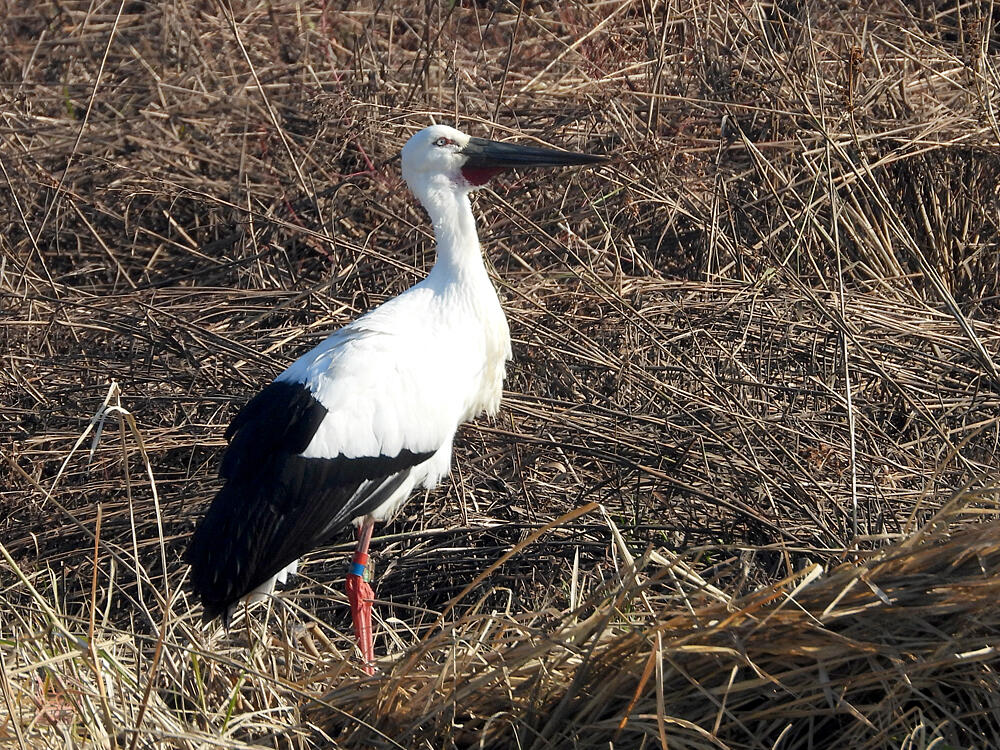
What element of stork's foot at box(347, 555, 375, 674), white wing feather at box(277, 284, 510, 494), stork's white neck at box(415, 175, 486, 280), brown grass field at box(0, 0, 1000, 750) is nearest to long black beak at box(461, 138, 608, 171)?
stork's white neck at box(415, 175, 486, 280)

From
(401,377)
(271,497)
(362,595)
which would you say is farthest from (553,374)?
(271,497)

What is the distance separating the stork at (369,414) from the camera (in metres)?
3.39

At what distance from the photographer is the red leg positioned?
3.56 m

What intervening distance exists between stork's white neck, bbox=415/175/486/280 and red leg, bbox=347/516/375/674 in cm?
80

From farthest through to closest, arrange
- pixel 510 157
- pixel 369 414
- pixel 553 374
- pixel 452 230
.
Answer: pixel 553 374 → pixel 510 157 → pixel 452 230 → pixel 369 414

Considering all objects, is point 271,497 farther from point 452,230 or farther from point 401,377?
point 452,230

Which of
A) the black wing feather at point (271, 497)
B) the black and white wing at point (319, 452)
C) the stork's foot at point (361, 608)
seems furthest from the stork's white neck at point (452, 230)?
the stork's foot at point (361, 608)

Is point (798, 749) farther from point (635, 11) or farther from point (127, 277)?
point (635, 11)

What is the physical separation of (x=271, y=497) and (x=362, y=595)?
475 millimetres

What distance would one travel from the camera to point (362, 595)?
3.70 meters

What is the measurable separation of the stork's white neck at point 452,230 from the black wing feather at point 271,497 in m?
0.59

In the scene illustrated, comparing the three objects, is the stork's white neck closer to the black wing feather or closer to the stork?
the stork

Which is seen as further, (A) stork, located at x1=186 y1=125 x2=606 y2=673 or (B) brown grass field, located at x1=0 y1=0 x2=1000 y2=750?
(A) stork, located at x1=186 y1=125 x2=606 y2=673

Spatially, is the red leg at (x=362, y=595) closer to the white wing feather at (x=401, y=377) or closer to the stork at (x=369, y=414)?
the stork at (x=369, y=414)
